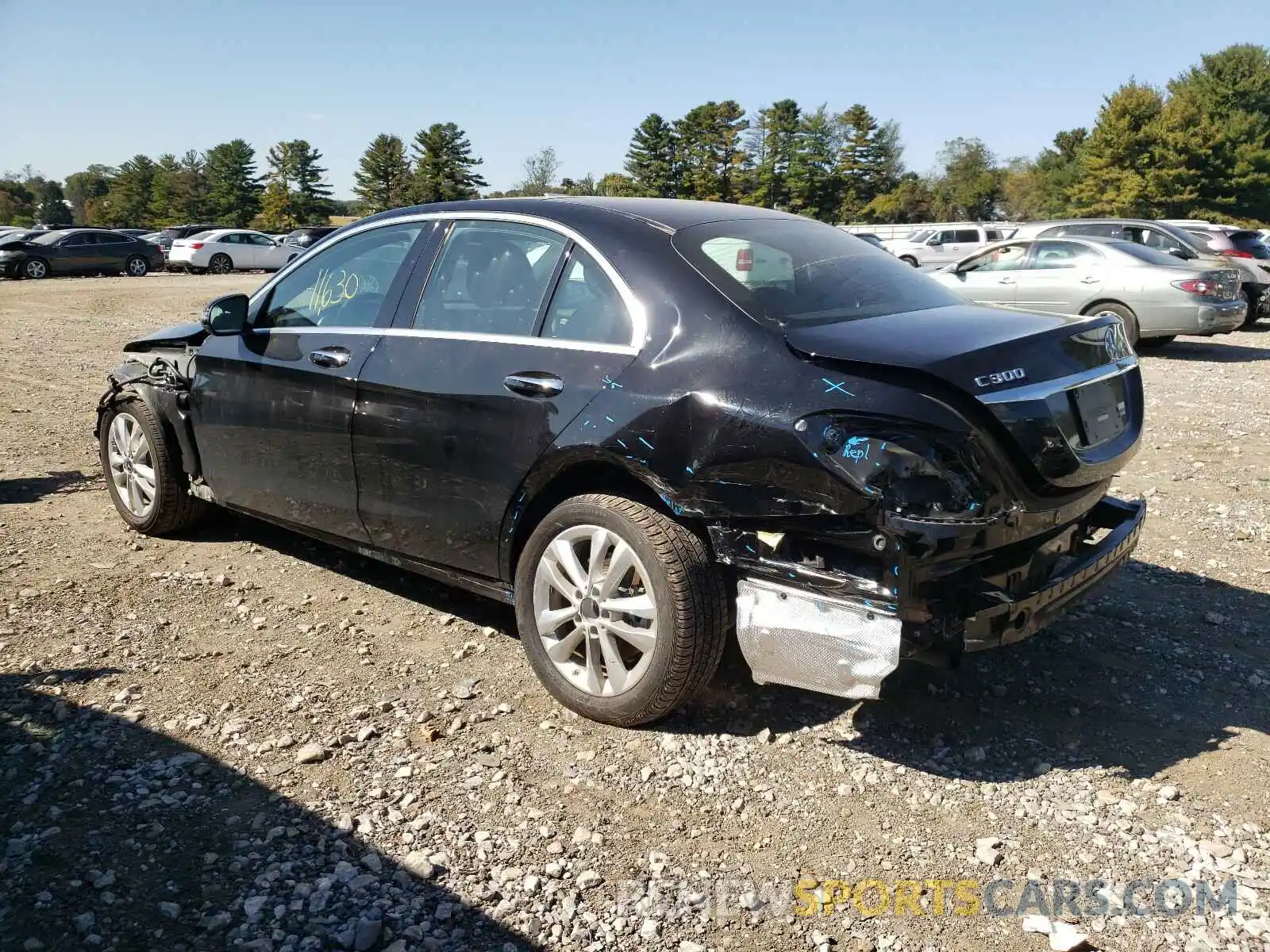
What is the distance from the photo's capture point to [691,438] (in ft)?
10.4

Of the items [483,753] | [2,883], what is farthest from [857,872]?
[2,883]

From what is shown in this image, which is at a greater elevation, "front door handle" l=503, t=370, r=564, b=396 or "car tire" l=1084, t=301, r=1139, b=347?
"front door handle" l=503, t=370, r=564, b=396

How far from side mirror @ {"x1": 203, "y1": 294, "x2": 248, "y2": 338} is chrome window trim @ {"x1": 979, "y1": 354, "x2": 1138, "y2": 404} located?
344 centimetres

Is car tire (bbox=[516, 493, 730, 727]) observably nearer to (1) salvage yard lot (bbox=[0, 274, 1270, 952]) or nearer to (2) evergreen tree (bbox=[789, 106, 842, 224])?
(1) salvage yard lot (bbox=[0, 274, 1270, 952])

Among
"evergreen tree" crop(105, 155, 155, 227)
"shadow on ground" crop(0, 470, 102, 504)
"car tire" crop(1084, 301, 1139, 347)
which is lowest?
"shadow on ground" crop(0, 470, 102, 504)

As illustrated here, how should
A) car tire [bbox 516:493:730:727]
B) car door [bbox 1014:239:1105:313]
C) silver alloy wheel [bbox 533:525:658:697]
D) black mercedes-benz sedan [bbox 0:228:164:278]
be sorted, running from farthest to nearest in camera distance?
black mercedes-benz sedan [bbox 0:228:164:278] → car door [bbox 1014:239:1105:313] → silver alloy wheel [bbox 533:525:658:697] → car tire [bbox 516:493:730:727]

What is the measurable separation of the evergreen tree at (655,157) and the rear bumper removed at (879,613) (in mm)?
83060

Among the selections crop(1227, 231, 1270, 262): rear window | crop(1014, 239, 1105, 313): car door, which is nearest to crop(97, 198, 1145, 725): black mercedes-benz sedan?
crop(1014, 239, 1105, 313): car door

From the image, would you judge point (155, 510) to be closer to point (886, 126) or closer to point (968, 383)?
point (968, 383)

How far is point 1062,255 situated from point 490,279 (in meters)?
11.8

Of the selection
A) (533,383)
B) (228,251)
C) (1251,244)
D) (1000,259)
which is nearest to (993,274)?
(1000,259)

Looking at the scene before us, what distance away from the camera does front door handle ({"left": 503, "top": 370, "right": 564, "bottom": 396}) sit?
3.52m

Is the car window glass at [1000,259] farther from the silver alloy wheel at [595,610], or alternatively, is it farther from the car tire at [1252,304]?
the silver alloy wheel at [595,610]

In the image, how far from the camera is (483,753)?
337 centimetres
